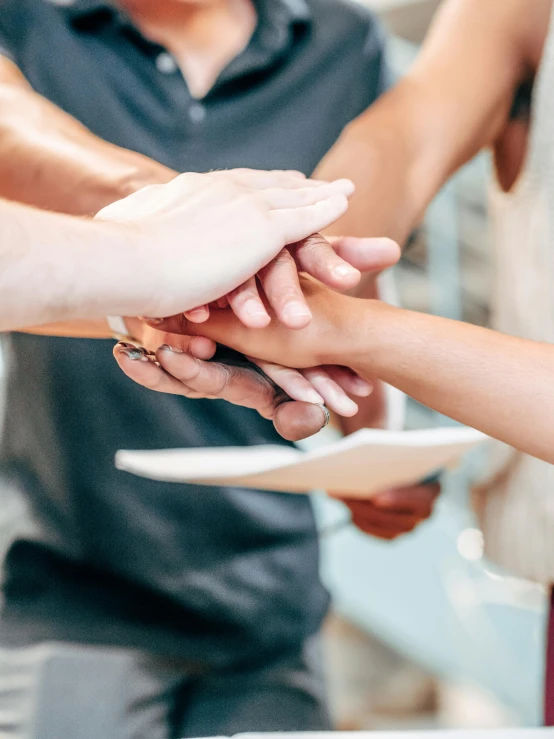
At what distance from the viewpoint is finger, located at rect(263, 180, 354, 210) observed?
603 mm

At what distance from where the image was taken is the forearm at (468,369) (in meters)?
0.59

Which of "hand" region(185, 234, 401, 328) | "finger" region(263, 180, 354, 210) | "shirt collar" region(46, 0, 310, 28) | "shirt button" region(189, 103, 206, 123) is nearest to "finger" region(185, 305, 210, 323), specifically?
"hand" region(185, 234, 401, 328)

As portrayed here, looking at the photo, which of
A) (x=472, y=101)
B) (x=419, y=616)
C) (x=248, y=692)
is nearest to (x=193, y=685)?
(x=248, y=692)

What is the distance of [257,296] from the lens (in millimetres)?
561

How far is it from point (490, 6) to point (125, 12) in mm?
450

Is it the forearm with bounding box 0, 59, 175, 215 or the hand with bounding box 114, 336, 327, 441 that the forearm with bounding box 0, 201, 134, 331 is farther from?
the forearm with bounding box 0, 59, 175, 215

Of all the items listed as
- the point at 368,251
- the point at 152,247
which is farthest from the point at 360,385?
the point at 152,247

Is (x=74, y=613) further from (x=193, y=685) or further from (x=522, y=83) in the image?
(x=522, y=83)

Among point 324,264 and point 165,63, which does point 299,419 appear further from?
point 165,63

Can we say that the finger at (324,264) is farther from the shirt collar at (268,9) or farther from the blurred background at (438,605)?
the blurred background at (438,605)

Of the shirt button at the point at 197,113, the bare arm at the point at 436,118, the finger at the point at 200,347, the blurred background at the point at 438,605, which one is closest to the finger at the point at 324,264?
the finger at the point at 200,347

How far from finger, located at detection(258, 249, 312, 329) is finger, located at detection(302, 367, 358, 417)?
0.29 ft

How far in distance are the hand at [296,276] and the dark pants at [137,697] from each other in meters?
0.36

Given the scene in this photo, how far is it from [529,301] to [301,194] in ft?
1.02
